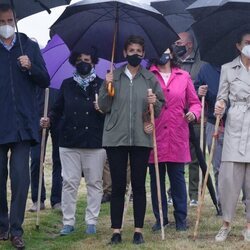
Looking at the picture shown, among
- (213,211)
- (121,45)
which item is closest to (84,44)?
(121,45)

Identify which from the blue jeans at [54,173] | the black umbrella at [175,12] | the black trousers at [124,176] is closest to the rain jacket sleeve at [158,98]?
the black trousers at [124,176]

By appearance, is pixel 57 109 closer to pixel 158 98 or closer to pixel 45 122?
pixel 45 122

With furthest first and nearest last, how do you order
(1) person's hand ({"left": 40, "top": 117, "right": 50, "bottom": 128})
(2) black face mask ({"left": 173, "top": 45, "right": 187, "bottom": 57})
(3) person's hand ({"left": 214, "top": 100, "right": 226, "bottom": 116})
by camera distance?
(2) black face mask ({"left": 173, "top": 45, "right": 187, "bottom": 57}), (1) person's hand ({"left": 40, "top": 117, "right": 50, "bottom": 128}), (3) person's hand ({"left": 214, "top": 100, "right": 226, "bottom": 116})

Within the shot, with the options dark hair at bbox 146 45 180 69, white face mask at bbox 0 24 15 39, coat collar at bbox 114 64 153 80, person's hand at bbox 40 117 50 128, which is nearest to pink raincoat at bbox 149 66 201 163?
dark hair at bbox 146 45 180 69

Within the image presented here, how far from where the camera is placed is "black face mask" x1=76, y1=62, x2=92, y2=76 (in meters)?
8.27

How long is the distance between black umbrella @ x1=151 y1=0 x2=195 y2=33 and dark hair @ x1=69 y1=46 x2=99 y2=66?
2.28 metres

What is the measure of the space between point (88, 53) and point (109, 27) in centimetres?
39

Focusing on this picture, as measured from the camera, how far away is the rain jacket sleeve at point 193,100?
8.36 m

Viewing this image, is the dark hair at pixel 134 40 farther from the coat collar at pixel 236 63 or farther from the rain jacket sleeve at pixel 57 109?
the rain jacket sleeve at pixel 57 109

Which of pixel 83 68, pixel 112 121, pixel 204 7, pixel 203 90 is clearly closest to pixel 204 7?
pixel 204 7

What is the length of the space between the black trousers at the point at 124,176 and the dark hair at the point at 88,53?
4.23 feet

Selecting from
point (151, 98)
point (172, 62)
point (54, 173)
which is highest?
point (172, 62)

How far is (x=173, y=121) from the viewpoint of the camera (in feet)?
27.6

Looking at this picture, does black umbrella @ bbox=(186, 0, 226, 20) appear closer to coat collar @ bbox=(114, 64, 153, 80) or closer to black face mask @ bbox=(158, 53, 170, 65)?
black face mask @ bbox=(158, 53, 170, 65)
